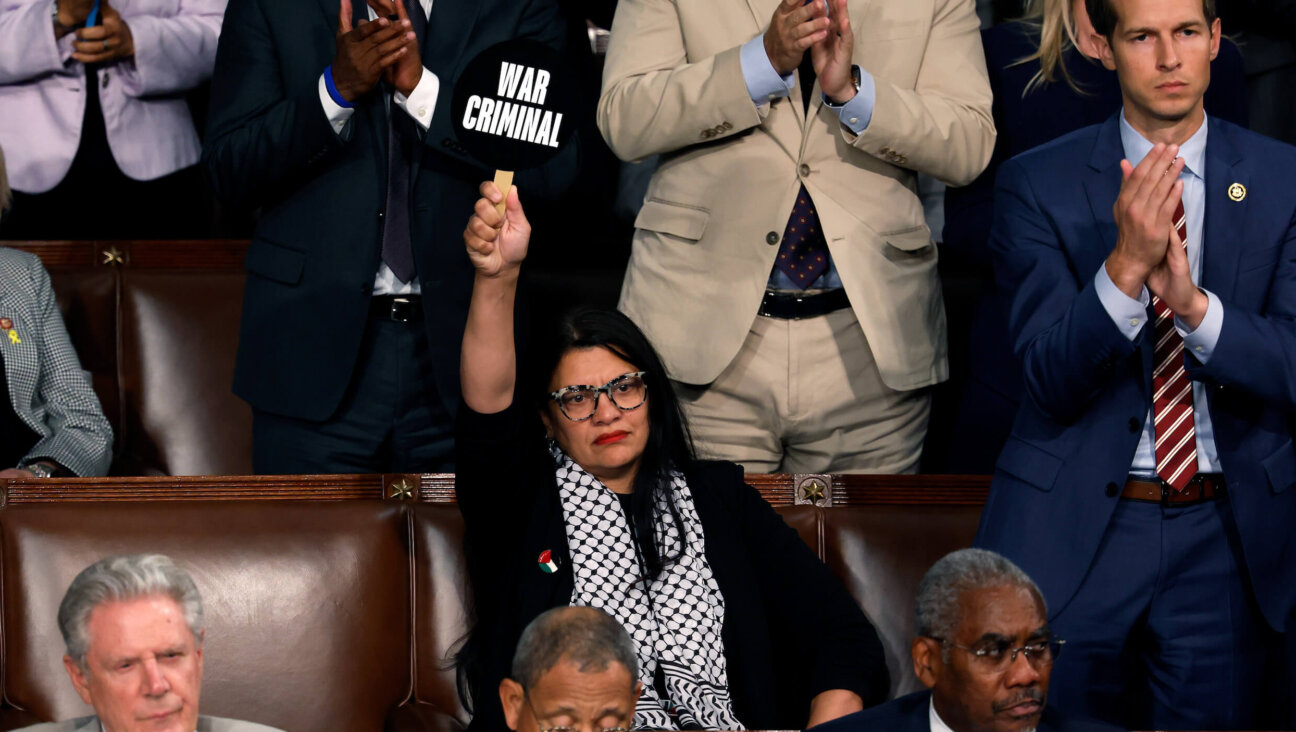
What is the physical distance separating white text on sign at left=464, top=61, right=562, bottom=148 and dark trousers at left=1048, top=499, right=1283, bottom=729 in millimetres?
868

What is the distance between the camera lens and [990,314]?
2752 mm

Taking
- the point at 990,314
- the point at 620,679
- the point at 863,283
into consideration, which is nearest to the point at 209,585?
the point at 620,679

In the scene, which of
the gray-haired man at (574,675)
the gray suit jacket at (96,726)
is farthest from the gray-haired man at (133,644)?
the gray-haired man at (574,675)

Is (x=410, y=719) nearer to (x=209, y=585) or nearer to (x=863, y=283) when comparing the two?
(x=209, y=585)

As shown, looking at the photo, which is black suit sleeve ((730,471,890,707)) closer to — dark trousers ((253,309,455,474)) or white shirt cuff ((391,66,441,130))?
dark trousers ((253,309,455,474))

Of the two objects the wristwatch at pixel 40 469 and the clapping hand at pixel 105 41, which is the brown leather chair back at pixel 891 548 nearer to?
the wristwatch at pixel 40 469

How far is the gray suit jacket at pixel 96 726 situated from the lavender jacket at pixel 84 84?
1.66 meters

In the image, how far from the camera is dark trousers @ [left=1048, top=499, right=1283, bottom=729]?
6.92 feet

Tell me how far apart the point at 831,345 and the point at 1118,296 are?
2.51 ft

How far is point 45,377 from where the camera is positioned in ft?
9.89

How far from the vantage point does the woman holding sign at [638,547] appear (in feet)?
7.59

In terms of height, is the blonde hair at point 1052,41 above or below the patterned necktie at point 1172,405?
above

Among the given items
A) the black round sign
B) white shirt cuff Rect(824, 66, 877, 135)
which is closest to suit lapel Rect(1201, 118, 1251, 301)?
white shirt cuff Rect(824, 66, 877, 135)

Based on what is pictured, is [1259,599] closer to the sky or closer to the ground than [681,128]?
closer to the ground
